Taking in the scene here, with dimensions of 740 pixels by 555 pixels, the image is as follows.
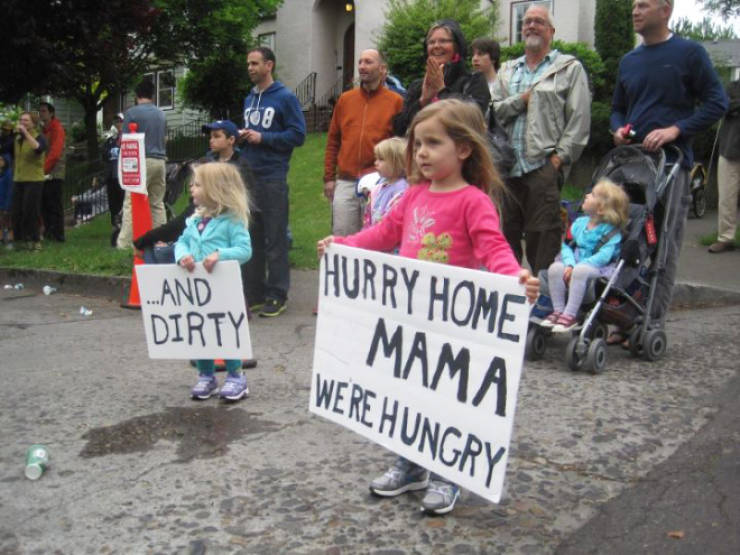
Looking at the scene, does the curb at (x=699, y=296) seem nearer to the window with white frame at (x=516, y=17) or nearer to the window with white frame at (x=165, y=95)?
the window with white frame at (x=516, y=17)

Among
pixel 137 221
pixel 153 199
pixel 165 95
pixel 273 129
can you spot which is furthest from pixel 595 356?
pixel 165 95

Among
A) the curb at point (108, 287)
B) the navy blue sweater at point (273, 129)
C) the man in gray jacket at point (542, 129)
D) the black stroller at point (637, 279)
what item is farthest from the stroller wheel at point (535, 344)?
the navy blue sweater at point (273, 129)

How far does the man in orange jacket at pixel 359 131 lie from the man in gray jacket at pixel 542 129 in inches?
36.0

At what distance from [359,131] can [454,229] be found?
10.6ft

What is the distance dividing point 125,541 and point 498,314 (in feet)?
4.96

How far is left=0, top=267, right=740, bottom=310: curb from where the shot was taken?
734cm

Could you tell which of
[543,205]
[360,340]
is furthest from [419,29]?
[360,340]

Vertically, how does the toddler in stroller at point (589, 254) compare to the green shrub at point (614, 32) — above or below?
below

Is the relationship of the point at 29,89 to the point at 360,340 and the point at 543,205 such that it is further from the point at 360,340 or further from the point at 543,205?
the point at 360,340

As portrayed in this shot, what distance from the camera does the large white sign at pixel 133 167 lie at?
7.63 m

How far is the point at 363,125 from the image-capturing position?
629 centimetres

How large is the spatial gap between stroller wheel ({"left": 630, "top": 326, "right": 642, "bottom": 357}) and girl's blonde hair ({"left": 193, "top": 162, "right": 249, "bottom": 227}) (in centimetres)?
256

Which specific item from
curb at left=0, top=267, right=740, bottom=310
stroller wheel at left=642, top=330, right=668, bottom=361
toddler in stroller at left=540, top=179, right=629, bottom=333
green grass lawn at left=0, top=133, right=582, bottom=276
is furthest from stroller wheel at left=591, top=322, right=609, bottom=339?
green grass lawn at left=0, top=133, right=582, bottom=276

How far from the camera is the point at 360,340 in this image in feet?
10.9
